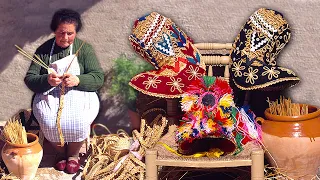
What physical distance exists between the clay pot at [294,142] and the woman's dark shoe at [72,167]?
4.44ft

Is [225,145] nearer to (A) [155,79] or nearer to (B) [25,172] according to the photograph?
(A) [155,79]

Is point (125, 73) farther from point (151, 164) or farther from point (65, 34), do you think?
point (151, 164)

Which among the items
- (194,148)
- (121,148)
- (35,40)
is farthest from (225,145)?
(35,40)

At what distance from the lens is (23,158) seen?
204 inches

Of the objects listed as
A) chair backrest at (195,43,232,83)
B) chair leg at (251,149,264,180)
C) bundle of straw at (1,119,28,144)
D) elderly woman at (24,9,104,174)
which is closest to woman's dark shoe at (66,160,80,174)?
elderly woman at (24,9,104,174)

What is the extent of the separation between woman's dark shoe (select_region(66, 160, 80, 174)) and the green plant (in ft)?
2.65

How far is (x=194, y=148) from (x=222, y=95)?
41 centimetres

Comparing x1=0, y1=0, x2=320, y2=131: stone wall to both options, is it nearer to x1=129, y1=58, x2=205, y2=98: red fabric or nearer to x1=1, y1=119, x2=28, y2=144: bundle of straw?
x1=129, y1=58, x2=205, y2=98: red fabric

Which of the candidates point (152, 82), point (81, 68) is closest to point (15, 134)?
point (81, 68)

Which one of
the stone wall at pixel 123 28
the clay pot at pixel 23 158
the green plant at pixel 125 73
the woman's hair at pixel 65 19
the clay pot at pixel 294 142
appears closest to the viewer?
the clay pot at pixel 294 142

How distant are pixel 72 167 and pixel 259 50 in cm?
153

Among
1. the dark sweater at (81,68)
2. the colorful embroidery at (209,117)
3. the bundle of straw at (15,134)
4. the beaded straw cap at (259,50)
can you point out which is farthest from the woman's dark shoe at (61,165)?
the beaded straw cap at (259,50)

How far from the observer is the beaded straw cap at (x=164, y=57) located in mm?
5262

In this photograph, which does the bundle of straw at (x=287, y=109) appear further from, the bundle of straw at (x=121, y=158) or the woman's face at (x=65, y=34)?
the woman's face at (x=65, y=34)
